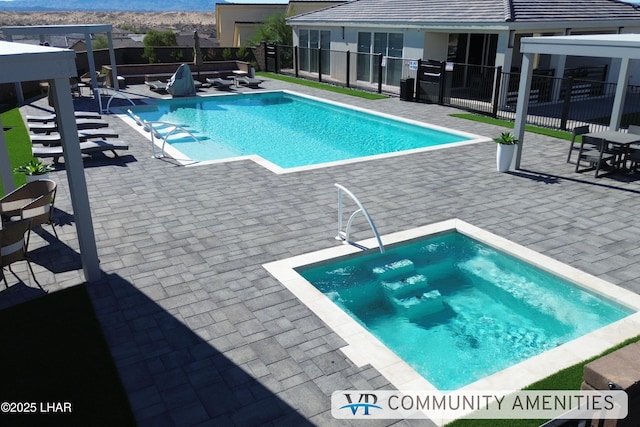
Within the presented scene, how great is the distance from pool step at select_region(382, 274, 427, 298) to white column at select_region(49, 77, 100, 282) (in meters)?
4.17

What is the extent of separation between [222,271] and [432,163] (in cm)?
742

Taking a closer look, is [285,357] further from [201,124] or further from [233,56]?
[233,56]

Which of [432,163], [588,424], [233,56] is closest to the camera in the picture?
[588,424]

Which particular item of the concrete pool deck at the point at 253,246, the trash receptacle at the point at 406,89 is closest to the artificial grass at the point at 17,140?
the concrete pool deck at the point at 253,246

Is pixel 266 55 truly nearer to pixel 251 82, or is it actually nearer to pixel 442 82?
pixel 251 82

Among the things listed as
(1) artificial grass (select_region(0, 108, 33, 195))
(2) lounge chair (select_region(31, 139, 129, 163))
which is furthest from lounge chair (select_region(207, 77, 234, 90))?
(2) lounge chair (select_region(31, 139, 129, 163))

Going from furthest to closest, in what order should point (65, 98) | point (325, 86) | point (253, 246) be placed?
point (325, 86), point (253, 246), point (65, 98)

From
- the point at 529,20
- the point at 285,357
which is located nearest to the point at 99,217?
the point at 285,357

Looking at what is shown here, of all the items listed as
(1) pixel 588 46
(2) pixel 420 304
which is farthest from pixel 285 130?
(2) pixel 420 304

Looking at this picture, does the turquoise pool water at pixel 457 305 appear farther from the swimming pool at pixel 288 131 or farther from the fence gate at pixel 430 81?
the fence gate at pixel 430 81

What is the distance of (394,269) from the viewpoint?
789 centimetres

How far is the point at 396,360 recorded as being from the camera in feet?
18.8

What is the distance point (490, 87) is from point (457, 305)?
54.8ft

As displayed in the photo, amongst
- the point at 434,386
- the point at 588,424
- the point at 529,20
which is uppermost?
the point at 529,20
